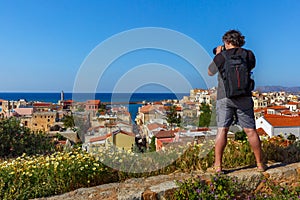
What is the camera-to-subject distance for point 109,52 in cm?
373

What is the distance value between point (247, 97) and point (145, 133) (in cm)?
267

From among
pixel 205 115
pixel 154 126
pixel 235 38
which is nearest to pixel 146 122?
pixel 154 126

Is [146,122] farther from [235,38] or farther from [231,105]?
[235,38]

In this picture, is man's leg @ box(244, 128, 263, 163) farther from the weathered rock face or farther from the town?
the town

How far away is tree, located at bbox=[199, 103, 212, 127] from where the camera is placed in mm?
4164

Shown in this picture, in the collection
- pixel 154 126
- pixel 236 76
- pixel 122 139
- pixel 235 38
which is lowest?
pixel 122 139

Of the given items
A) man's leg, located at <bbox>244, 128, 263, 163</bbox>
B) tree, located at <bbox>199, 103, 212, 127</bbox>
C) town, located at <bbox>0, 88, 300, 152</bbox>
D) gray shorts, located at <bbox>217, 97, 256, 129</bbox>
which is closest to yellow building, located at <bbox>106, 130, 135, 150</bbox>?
town, located at <bbox>0, 88, 300, 152</bbox>

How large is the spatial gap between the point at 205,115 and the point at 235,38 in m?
2.11

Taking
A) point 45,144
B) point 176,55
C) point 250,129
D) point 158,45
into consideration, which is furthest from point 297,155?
point 45,144

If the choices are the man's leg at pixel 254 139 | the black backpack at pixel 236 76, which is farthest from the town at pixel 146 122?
the black backpack at pixel 236 76

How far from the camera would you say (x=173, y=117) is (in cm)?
460

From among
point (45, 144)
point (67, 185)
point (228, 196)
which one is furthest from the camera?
point (45, 144)

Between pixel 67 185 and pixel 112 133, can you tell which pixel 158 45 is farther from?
pixel 67 185

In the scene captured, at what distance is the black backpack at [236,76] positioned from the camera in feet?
7.70
